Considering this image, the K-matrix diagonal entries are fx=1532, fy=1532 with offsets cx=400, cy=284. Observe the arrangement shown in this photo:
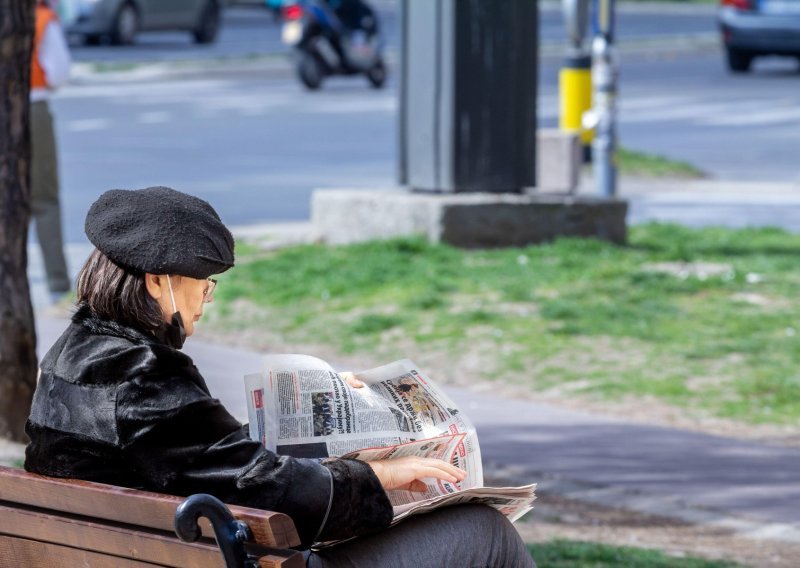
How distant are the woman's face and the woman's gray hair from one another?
0.06 ft

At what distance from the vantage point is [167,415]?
265 cm

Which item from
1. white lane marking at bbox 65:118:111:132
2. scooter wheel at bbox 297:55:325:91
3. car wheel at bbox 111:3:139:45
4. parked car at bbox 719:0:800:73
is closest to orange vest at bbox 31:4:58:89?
white lane marking at bbox 65:118:111:132

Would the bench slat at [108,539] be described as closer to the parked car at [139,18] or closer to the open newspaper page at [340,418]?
the open newspaper page at [340,418]

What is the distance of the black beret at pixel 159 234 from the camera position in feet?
9.02

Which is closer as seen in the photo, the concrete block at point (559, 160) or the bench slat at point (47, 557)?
the bench slat at point (47, 557)

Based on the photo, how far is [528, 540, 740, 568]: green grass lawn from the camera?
459 cm

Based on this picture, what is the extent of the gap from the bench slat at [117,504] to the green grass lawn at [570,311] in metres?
4.26

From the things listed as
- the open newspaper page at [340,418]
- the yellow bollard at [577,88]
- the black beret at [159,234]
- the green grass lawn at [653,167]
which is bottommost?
the green grass lawn at [653,167]

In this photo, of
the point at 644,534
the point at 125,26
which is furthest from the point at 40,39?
the point at 125,26

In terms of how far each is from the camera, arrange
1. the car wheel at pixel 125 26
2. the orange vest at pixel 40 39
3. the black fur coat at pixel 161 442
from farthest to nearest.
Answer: the car wheel at pixel 125 26, the orange vest at pixel 40 39, the black fur coat at pixel 161 442

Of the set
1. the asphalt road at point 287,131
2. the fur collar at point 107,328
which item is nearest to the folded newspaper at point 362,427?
the fur collar at point 107,328

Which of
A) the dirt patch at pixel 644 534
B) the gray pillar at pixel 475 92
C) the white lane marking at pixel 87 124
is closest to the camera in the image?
the dirt patch at pixel 644 534

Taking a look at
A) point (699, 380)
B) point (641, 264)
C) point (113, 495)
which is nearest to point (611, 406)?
point (699, 380)

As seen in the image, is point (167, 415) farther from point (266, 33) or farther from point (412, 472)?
point (266, 33)
